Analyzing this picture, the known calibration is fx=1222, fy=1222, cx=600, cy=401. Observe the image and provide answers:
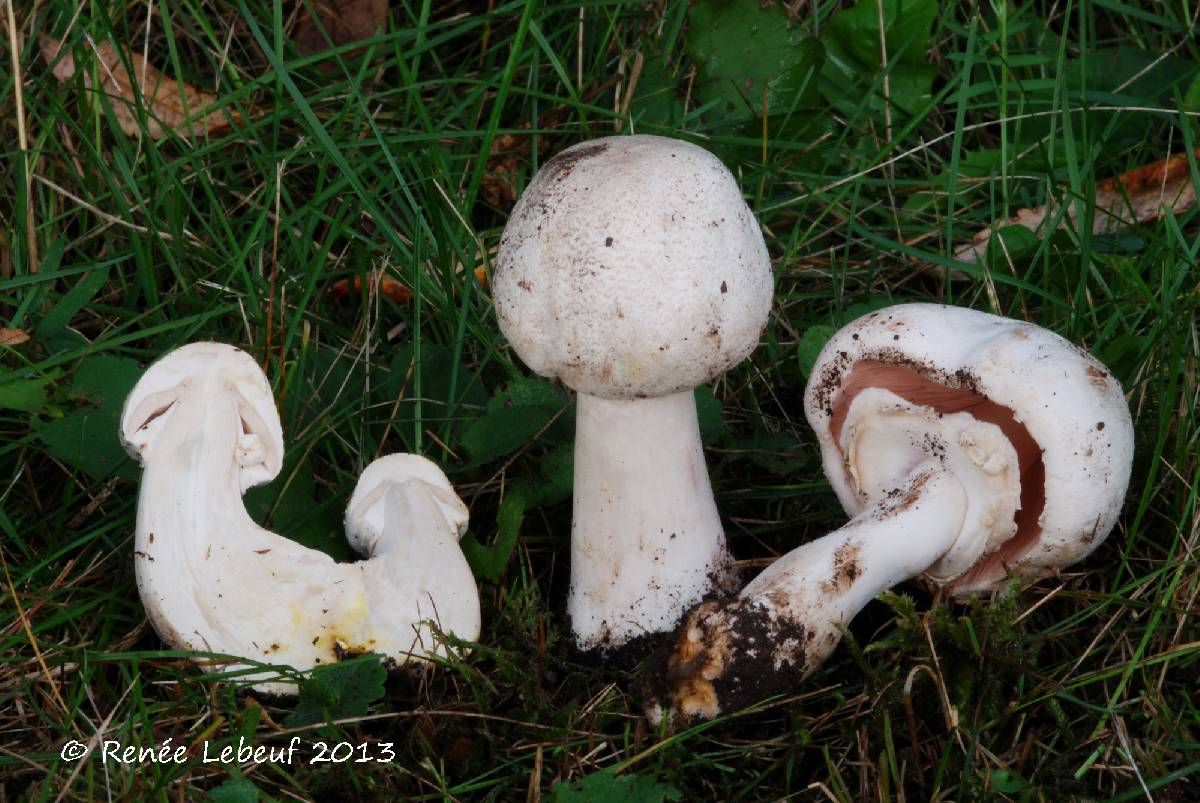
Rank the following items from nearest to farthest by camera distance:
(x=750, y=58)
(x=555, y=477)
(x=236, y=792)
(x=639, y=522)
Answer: (x=236, y=792), (x=639, y=522), (x=555, y=477), (x=750, y=58)

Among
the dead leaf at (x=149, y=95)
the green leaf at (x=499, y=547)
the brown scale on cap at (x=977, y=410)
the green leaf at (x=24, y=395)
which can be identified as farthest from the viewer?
the dead leaf at (x=149, y=95)

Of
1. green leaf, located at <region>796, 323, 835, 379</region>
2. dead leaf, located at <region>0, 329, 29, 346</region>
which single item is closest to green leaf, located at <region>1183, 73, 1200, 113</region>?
green leaf, located at <region>796, 323, 835, 379</region>

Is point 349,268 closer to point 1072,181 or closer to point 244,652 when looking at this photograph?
point 244,652

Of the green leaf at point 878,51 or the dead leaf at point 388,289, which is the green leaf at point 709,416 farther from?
the green leaf at point 878,51

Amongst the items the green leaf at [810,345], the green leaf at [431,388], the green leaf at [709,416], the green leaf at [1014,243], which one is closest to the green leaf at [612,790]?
the green leaf at [709,416]

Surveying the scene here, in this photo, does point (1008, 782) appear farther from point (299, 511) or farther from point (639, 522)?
point (299, 511)

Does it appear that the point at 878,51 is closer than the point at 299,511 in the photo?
No

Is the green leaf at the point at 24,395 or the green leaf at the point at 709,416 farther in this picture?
the green leaf at the point at 709,416

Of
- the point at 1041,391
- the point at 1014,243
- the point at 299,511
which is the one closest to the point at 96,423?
the point at 299,511
